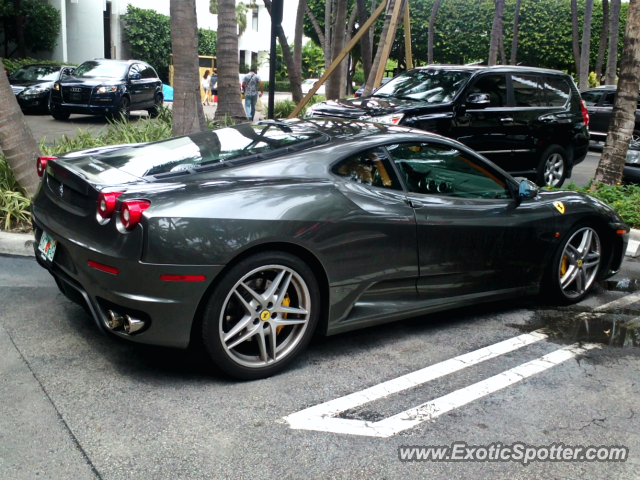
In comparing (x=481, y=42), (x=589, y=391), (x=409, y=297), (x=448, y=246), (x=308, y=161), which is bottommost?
(x=589, y=391)

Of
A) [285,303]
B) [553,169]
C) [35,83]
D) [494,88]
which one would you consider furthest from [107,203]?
[35,83]

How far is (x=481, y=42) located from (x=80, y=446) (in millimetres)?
47708

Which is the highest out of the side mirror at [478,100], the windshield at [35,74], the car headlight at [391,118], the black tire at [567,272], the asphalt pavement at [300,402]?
the windshield at [35,74]

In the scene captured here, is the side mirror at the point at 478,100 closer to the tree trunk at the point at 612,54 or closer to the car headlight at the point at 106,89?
the car headlight at the point at 106,89

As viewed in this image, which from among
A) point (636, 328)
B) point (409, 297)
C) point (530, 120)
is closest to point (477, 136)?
point (530, 120)

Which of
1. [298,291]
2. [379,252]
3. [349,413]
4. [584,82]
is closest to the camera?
[349,413]

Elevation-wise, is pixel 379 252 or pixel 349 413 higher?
pixel 379 252

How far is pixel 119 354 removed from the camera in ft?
13.6

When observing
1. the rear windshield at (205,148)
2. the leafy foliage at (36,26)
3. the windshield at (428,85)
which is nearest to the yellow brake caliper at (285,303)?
the rear windshield at (205,148)

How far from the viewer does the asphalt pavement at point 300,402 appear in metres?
3.09

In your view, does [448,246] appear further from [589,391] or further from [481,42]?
[481,42]

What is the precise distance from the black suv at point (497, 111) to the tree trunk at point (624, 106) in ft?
3.81

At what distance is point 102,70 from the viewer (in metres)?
18.9

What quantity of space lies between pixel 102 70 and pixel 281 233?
55.2ft
